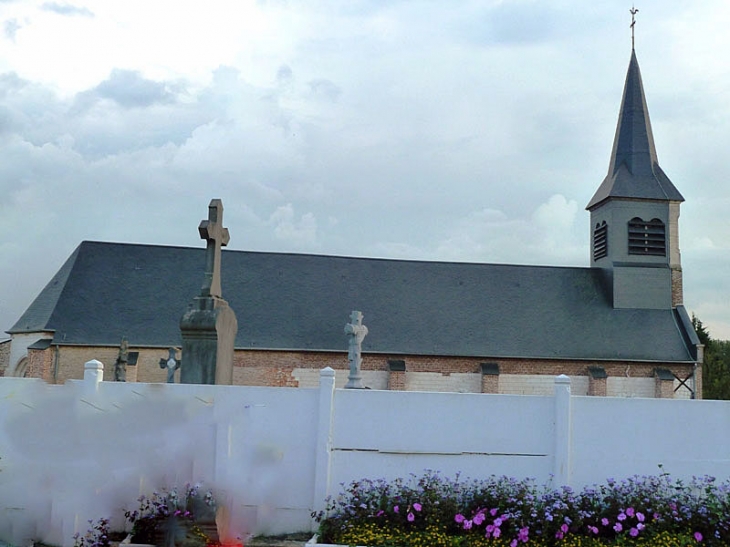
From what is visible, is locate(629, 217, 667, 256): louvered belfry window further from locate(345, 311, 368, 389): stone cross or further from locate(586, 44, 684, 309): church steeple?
locate(345, 311, 368, 389): stone cross

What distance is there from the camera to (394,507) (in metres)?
7.37

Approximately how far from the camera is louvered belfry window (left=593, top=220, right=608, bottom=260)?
28.0 m

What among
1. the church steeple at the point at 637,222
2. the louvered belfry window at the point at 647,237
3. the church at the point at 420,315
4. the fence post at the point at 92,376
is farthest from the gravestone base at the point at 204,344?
the louvered belfry window at the point at 647,237

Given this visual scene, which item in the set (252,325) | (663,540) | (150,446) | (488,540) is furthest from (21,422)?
(252,325)

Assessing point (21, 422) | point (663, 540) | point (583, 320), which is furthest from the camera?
point (583, 320)

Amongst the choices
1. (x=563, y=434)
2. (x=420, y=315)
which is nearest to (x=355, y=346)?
(x=563, y=434)

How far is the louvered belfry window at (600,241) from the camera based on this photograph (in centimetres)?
2796

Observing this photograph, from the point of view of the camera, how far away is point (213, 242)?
10.9 metres

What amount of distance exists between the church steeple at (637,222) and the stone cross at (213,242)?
19.0 metres

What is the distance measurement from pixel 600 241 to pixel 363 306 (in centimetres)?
1009

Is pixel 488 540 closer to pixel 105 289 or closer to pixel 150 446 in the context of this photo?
pixel 150 446

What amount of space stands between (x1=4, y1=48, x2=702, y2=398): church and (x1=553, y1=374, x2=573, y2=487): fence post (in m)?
15.4

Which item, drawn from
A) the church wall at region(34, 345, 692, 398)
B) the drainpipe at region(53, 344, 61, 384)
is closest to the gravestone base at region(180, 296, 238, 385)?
the church wall at region(34, 345, 692, 398)

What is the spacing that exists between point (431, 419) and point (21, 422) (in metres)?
4.33
